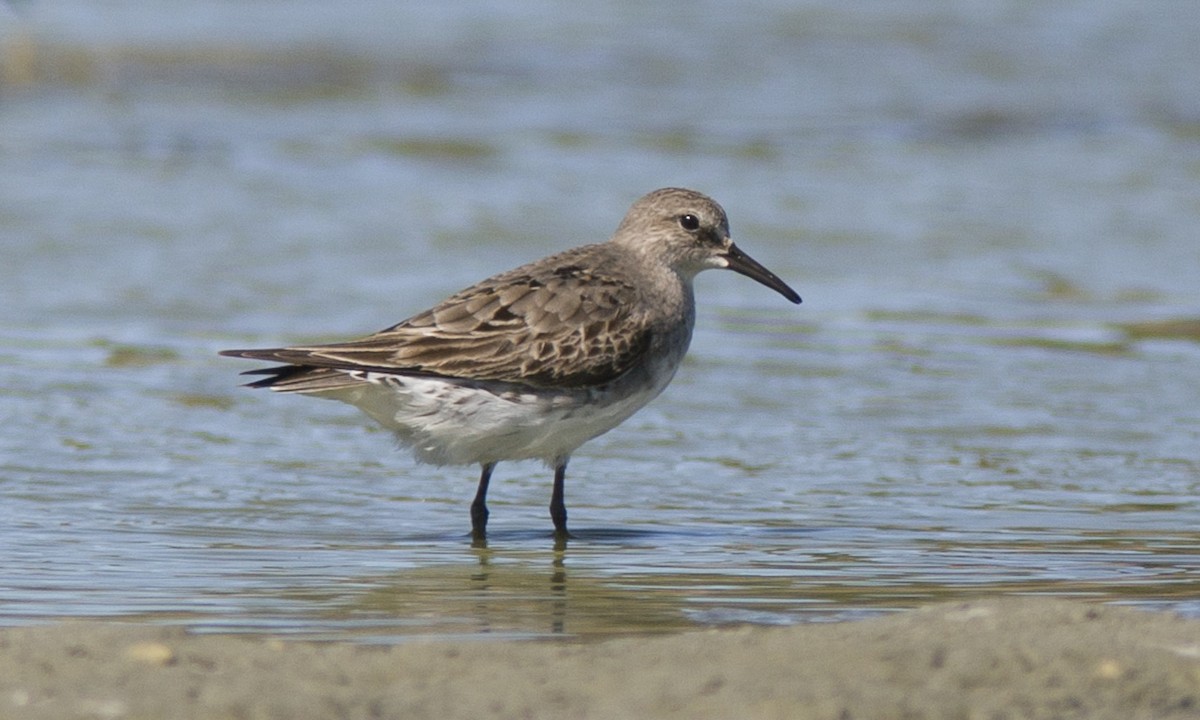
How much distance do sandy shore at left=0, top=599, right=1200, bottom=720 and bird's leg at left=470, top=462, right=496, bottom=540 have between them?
6.56ft

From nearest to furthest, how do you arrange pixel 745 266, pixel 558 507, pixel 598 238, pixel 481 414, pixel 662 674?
pixel 662 674 < pixel 481 414 < pixel 558 507 < pixel 745 266 < pixel 598 238

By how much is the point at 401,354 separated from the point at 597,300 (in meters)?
0.75

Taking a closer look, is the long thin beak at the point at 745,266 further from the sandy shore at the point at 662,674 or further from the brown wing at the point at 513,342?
the sandy shore at the point at 662,674

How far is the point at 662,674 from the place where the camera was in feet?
14.6

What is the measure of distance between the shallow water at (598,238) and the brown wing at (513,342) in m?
0.59

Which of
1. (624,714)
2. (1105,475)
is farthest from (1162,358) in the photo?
(624,714)

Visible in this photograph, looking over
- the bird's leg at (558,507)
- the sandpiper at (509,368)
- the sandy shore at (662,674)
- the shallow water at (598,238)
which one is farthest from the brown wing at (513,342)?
the sandy shore at (662,674)

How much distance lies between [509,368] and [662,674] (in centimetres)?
256

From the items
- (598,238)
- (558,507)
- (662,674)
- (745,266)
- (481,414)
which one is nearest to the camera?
(662,674)

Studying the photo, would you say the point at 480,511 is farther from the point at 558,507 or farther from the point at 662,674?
the point at 662,674

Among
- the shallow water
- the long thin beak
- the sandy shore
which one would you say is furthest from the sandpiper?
the sandy shore

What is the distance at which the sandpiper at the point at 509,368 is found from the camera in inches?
268

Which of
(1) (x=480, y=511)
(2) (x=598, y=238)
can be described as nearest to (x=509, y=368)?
(1) (x=480, y=511)

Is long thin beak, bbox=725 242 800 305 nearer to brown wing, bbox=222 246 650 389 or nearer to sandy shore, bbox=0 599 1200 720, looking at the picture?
brown wing, bbox=222 246 650 389
